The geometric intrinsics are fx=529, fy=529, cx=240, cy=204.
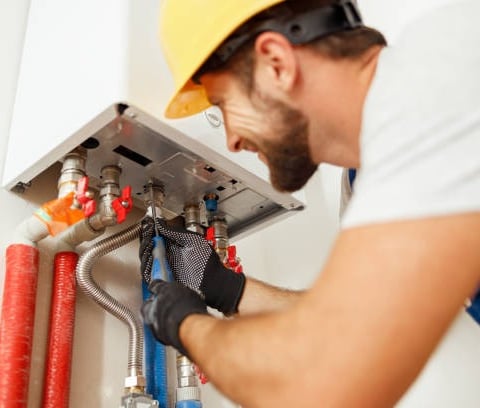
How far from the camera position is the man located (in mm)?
441

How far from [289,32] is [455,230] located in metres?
0.33

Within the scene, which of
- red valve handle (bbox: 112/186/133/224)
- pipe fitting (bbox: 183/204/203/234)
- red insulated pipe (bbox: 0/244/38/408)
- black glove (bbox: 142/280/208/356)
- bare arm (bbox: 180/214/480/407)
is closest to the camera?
bare arm (bbox: 180/214/480/407)

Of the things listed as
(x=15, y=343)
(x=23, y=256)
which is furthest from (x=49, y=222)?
(x=15, y=343)

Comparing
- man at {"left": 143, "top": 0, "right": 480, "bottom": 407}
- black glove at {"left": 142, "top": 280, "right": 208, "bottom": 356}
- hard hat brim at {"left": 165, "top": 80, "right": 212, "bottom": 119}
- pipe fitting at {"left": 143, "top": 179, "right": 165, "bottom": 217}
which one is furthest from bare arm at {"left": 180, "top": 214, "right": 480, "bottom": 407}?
pipe fitting at {"left": 143, "top": 179, "right": 165, "bottom": 217}

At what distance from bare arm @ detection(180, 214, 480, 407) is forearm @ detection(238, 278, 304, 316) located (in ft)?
1.37

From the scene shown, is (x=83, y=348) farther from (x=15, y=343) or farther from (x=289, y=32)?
(x=289, y=32)

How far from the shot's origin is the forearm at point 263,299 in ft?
2.92

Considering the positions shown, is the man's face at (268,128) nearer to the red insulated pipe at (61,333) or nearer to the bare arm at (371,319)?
the bare arm at (371,319)

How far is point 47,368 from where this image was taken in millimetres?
812

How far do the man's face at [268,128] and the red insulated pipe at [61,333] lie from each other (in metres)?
0.36

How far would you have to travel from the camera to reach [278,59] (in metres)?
0.64

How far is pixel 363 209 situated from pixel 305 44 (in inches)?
10.6

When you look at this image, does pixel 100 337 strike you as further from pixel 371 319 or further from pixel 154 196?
pixel 371 319

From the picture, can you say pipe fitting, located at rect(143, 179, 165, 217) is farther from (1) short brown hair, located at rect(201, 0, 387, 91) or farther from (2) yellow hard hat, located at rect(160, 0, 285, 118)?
(1) short brown hair, located at rect(201, 0, 387, 91)
